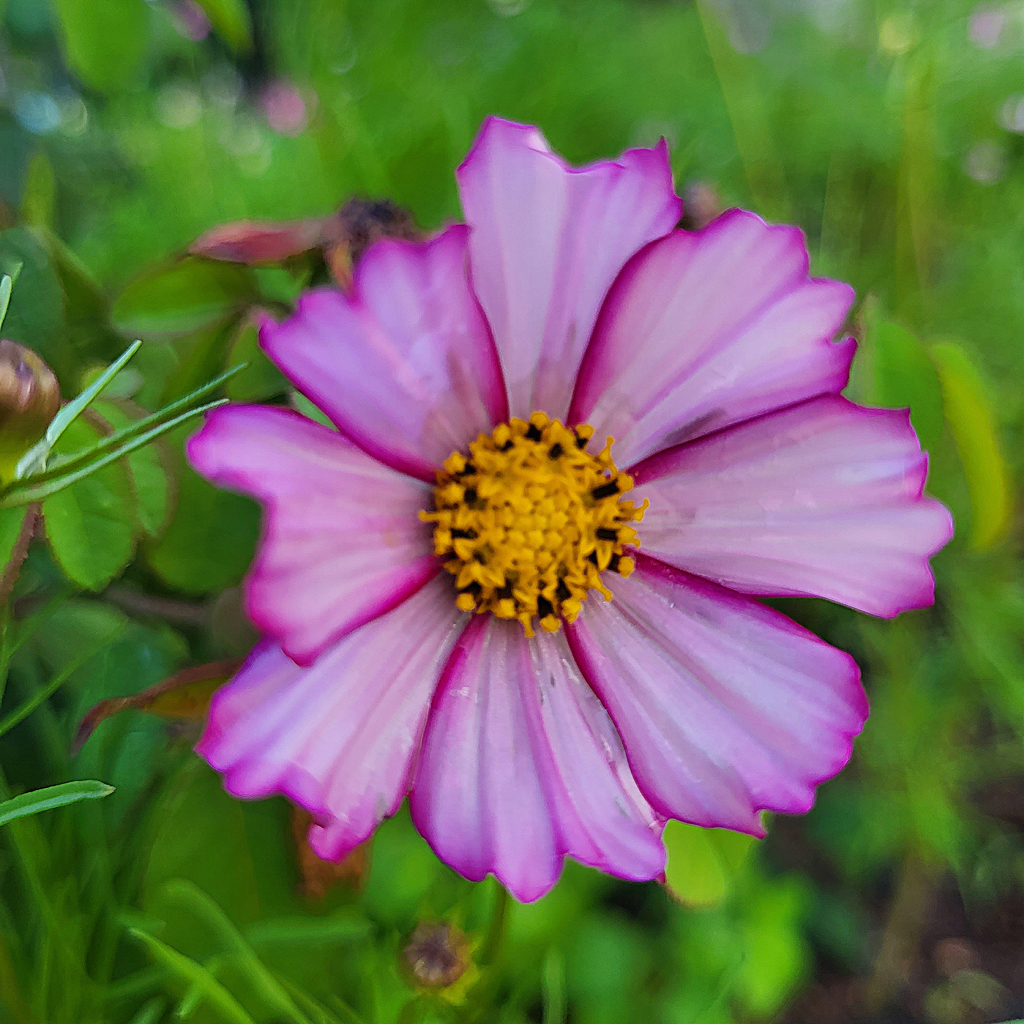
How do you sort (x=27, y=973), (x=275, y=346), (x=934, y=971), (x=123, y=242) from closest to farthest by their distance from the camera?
(x=275, y=346) → (x=27, y=973) → (x=123, y=242) → (x=934, y=971)

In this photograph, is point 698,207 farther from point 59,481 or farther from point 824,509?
point 59,481

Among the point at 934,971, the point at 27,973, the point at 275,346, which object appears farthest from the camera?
the point at 934,971

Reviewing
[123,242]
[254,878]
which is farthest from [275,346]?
[123,242]

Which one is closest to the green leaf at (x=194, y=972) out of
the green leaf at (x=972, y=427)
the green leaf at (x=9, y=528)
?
the green leaf at (x=9, y=528)

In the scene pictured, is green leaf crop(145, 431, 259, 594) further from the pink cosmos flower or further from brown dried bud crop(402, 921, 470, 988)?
brown dried bud crop(402, 921, 470, 988)

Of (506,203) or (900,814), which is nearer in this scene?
(506,203)

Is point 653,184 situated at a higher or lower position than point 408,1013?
higher

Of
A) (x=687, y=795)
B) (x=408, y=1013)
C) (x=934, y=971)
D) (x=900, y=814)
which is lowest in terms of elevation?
(x=934, y=971)

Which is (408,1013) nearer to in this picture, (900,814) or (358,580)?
(358,580)
